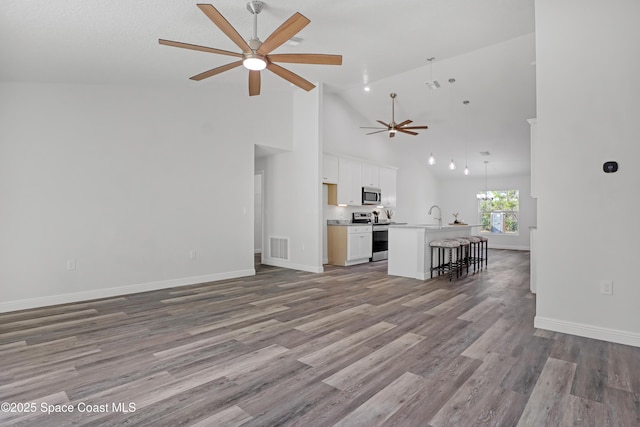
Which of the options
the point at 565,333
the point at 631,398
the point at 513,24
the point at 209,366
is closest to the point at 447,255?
the point at 565,333

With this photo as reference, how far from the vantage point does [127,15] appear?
301 cm

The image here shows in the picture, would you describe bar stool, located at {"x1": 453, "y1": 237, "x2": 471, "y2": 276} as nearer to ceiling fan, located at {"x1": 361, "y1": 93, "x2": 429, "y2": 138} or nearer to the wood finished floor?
the wood finished floor

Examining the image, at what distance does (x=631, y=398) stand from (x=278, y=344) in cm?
229

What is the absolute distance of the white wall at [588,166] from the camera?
111 inches

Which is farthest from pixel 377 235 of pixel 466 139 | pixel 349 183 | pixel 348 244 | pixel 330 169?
pixel 466 139

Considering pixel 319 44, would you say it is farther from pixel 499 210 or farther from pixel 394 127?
pixel 499 210

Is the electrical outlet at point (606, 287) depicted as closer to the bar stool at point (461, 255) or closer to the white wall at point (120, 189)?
the bar stool at point (461, 255)

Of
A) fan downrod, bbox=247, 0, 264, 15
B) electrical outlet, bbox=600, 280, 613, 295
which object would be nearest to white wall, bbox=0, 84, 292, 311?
fan downrod, bbox=247, 0, 264, 15

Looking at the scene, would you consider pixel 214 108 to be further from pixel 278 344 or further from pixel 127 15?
pixel 278 344

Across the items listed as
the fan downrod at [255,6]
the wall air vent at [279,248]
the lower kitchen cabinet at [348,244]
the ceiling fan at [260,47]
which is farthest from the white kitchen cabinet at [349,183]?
the fan downrod at [255,6]

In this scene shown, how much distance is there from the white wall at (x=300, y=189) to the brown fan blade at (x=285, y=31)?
10.6 feet

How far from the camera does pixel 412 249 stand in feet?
18.5

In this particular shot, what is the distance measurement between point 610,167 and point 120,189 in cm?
536

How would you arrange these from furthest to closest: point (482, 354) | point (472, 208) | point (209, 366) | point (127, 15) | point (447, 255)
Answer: point (472, 208) → point (447, 255) → point (127, 15) → point (482, 354) → point (209, 366)
